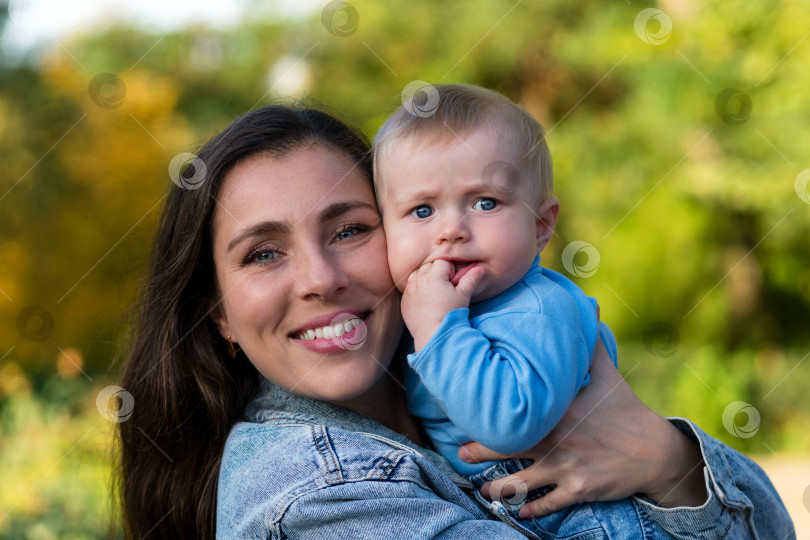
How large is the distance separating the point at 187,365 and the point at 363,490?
0.81 meters

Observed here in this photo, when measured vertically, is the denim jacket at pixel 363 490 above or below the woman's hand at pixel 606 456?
below

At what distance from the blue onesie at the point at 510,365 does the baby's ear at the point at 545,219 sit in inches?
7.4

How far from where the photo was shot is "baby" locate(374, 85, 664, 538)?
167 cm

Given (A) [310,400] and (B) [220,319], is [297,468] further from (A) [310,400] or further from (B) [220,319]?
(B) [220,319]

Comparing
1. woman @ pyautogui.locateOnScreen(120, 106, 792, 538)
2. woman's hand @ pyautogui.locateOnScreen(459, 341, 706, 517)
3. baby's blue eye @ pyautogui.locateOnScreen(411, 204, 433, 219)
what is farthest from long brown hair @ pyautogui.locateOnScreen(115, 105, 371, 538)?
woman's hand @ pyautogui.locateOnScreen(459, 341, 706, 517)

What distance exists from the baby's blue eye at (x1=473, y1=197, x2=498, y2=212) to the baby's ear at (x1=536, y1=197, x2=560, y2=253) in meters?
0.17

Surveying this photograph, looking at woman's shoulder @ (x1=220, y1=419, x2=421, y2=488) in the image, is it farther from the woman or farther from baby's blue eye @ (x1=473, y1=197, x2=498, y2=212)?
baby's blue eye @ (x1=473, y1=197, x2=498, y2=212)

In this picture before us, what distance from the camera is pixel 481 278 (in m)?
1.82

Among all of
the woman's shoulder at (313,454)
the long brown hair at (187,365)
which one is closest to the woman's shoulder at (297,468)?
the woman's shoulder at (313,454)

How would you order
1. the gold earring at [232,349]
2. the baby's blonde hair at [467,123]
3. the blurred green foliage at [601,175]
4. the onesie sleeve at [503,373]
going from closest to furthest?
the onesie sleeve at [503,373], the baby's blonde hair at [467,123], the gold earring at [232,349], the blurred green foliage at [601,175]

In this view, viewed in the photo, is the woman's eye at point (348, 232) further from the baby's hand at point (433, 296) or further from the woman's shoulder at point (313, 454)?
the woman's shoulder at point (313, 454)

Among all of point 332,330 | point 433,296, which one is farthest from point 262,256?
point 433,296

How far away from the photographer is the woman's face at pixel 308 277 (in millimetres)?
1940

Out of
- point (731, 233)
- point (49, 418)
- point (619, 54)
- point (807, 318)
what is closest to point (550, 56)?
point (619, 54)
